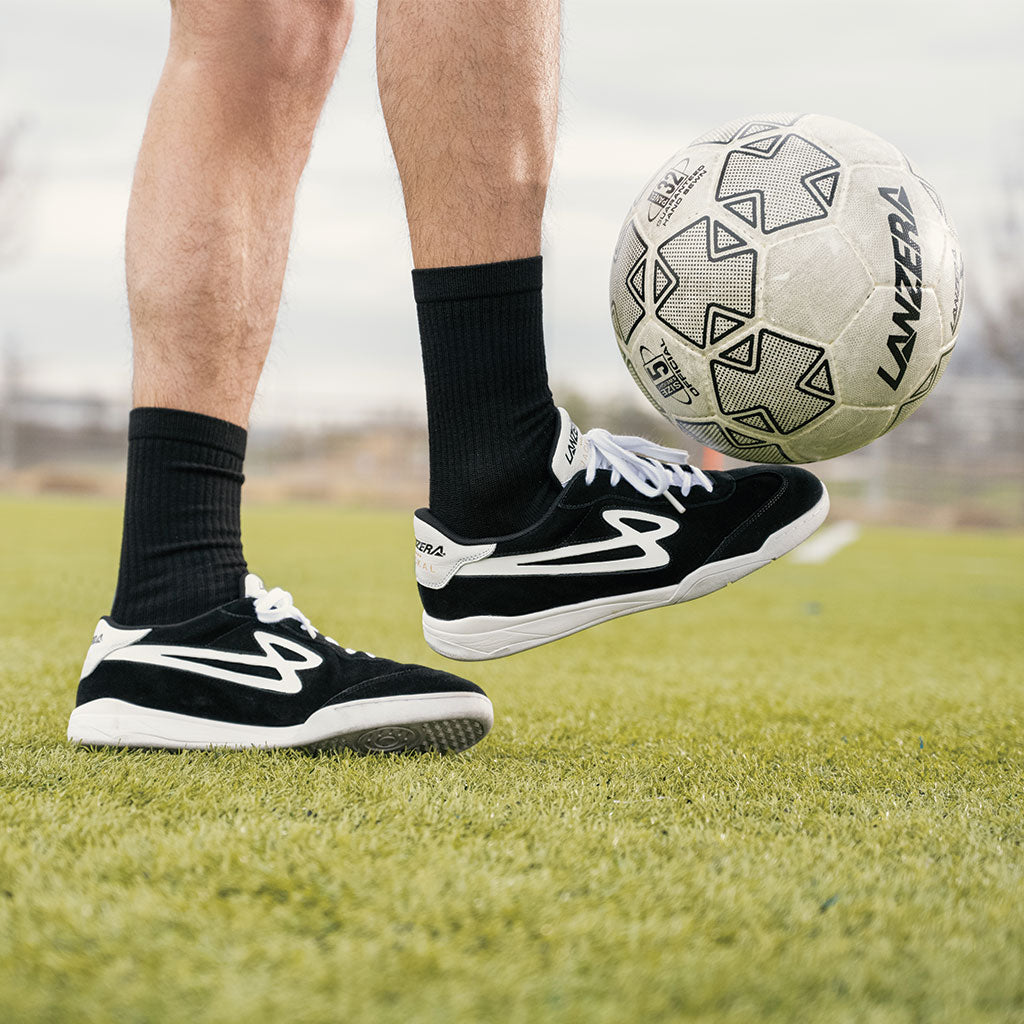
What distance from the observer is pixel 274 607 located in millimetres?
1503

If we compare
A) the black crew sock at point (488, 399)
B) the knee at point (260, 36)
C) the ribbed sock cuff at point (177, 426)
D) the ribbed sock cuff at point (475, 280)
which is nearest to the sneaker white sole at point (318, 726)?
the black crew sock at point (488, 399)

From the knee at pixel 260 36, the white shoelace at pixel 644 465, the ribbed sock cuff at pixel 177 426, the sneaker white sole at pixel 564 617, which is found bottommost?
the sneaker white sole at pixel 564 617

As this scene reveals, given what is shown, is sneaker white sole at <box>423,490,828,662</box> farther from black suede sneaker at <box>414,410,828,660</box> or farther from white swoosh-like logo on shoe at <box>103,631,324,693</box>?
white swoosh-like logo on shoe at <box>103,631,324,693</box>

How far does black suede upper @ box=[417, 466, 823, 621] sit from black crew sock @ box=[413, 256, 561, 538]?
0.11 feet

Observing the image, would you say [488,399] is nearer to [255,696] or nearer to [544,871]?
[255,696]

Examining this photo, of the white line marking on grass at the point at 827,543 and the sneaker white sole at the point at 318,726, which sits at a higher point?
the sneaker white sole at the point at 318,726

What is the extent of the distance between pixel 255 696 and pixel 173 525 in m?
0.28

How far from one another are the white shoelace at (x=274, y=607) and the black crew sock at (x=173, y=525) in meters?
0.02

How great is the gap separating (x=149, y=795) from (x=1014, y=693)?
1.90 metres

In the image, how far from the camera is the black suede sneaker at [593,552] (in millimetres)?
1459

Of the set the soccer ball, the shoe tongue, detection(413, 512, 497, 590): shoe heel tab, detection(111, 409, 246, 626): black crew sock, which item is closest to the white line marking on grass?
the soccer ball

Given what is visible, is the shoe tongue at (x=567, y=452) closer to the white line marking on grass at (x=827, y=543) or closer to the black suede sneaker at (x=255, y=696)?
the black suede sneaker at (x=255, y=696)

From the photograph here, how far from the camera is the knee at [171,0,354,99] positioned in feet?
4.92

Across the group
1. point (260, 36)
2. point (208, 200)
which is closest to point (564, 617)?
point (208, 200)
